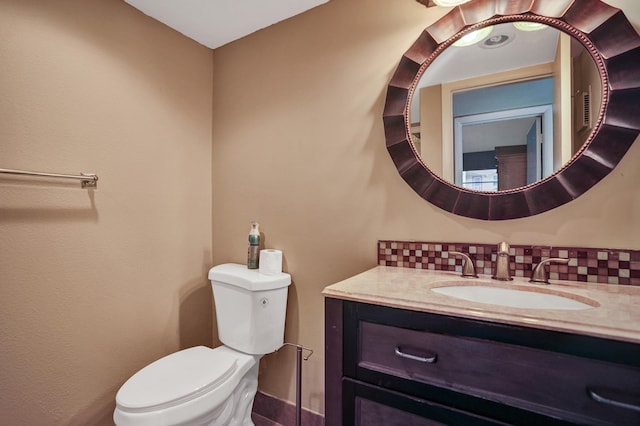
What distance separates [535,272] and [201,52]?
2.11m

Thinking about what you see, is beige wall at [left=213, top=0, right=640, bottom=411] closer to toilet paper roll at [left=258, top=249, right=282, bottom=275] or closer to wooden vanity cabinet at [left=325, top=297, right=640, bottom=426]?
toilet paper roll at [left=258, top=249, right=282, bottom=275]

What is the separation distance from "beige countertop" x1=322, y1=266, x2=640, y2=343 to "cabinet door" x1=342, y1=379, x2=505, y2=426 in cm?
24

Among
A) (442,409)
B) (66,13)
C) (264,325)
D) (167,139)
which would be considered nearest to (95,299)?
(264,325)

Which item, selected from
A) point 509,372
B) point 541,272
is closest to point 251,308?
point 509,372

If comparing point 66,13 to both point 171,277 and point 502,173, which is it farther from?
point 502,173

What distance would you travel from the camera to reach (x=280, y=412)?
169 centimetres

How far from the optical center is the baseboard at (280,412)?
1566 millimetres

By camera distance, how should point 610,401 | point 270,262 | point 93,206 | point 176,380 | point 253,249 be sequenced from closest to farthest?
point 610,401
point 176,380
point 93,206
point 270,262
point 253,249

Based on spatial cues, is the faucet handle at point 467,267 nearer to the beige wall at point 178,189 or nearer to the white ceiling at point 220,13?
the beige wall at point 178,189

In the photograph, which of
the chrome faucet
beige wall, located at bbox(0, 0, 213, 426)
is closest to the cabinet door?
the chrome faucet

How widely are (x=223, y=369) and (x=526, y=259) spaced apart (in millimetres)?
1276

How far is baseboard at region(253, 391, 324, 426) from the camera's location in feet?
5.14

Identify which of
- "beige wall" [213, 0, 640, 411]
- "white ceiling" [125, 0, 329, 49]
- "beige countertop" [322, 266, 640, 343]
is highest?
"white ceiling" [125, 0, 329, 49]

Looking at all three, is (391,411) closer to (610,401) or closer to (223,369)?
(610,401)
